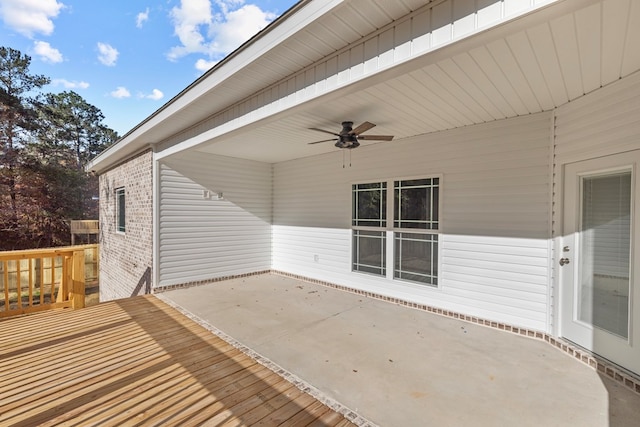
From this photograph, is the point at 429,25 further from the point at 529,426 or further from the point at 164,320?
the point at 164,320

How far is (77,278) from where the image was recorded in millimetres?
4090

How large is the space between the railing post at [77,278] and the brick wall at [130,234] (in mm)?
1191

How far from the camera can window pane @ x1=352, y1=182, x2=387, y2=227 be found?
4.98m

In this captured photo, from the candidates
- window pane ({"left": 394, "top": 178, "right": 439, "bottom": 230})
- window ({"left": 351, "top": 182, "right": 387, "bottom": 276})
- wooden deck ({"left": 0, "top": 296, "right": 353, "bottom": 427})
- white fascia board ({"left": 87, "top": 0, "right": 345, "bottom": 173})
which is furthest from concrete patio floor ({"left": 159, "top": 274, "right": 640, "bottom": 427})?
white fascia board ({"left": 87, "top": 0, "right": 345, "bottom": 173})

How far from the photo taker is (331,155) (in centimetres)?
571

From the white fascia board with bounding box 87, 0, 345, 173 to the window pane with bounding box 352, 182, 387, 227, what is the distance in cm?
306

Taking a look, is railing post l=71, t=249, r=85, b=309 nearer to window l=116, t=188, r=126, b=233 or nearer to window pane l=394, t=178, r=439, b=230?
window l=116, t=188, r=126, b=233

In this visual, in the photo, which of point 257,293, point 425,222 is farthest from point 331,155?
point 257,293

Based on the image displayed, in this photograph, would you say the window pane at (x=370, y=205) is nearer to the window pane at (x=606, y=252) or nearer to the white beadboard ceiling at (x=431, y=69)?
the white beadboard ceiling at (x=431, y=69)

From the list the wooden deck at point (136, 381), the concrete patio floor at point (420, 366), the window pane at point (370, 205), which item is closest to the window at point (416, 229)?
the window pane at point (370, 205)

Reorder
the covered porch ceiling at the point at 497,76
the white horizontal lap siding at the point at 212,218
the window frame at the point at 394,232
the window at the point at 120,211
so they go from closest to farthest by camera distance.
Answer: the covered porch ceiling at the point at 497,76, the window frame at the point at 394,232, the white horizontal lap siding at the point at 212,218, the window at the point at 120,211

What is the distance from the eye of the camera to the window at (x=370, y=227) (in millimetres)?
4977

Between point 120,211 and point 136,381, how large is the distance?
6147mm

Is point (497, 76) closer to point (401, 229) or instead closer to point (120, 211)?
point (401, 229)
